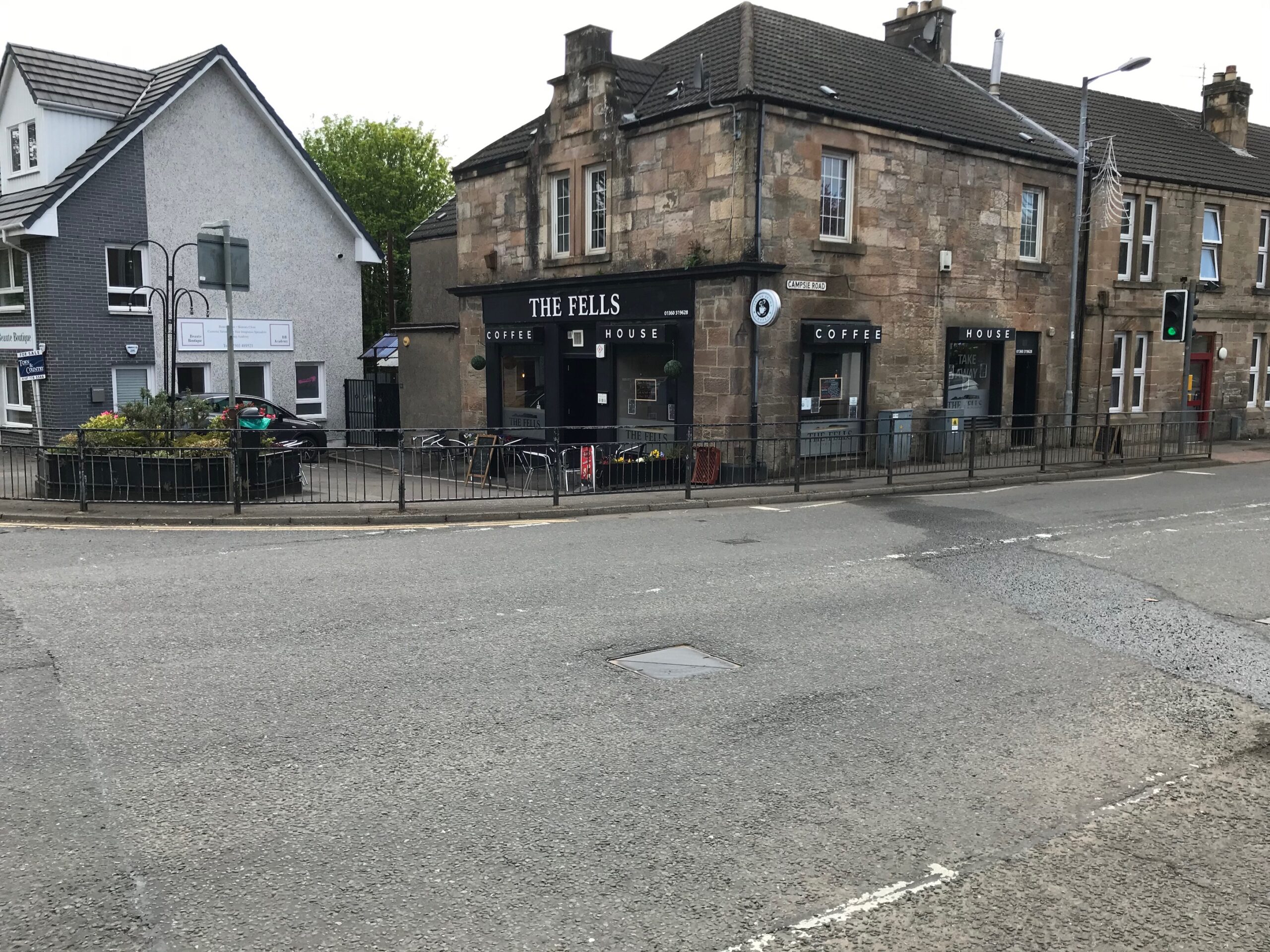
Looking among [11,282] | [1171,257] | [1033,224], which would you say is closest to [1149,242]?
[1171,257]

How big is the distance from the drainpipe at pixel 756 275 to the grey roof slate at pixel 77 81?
57.7 ft

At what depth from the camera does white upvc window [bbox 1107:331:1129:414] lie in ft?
84.8

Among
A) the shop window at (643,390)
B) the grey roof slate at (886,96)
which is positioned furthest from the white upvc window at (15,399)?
the shop window at (643,390)

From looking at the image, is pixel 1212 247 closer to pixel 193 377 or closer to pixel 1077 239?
pixel 1077 239

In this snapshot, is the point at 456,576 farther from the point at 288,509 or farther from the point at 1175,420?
the point at 1175,420

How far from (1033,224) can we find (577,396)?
37.2 ft

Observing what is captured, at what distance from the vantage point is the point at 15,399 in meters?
26.1

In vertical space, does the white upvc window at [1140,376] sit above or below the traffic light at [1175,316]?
below

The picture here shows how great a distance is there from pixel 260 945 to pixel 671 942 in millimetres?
1524

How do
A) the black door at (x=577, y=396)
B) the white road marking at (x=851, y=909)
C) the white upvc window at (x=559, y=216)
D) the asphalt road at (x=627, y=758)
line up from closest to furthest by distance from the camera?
1. the white road marking at (x=851, y=909)
2. the asphalt road at (x=627, y=758)
3. the white upvc window at (x=559, y=216)
4. the black door at (x=577, y=396)

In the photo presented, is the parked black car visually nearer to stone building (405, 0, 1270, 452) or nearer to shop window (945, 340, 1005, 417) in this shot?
stone building (405, 0, 1270, 452)

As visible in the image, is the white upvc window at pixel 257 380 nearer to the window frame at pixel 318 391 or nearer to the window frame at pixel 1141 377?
the window frame at pixel 318 391

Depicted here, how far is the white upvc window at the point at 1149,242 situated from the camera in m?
26.1

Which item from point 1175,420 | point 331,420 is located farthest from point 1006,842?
point 331,420
